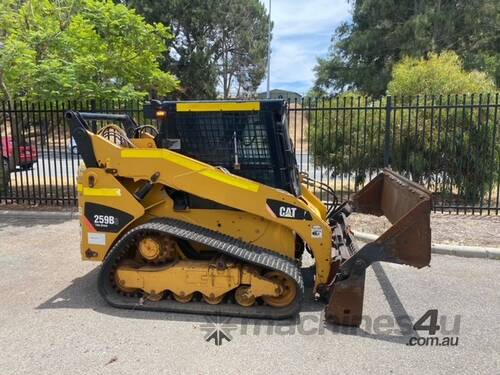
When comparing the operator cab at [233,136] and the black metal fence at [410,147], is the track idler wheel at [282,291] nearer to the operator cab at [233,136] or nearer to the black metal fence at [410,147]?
the operator cab at [233,136]

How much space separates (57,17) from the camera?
1022cm

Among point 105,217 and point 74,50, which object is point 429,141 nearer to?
point 105,217

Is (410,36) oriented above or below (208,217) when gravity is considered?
above

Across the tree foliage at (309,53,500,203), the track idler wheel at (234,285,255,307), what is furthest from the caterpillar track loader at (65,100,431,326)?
the tree foliage at (309,53,500,203)

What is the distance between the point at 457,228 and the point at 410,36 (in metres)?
20.0

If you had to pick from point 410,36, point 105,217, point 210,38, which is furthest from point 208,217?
point 210,38

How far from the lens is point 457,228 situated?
23.9 feet

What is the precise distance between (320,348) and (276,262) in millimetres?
837

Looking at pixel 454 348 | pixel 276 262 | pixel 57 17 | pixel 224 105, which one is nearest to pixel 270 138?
pixel 224 105

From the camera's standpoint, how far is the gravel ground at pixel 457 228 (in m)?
6.61

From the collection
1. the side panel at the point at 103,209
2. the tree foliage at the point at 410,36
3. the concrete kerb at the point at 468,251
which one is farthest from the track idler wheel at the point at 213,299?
the tree foliage at the point at 410,36

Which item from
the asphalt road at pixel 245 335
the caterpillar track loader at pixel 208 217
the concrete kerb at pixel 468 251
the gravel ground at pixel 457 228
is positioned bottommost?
the asphalt road at pixel 245 335

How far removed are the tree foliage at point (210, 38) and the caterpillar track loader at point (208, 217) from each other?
892 inches

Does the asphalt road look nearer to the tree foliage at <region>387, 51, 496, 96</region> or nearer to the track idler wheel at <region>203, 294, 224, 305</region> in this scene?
the track idler wheel at <region>203, 294, 224, 305</region>
